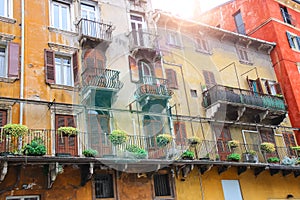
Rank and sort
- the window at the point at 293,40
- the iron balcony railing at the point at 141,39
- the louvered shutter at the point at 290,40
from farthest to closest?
the window at the point at 293,40 → the louvered shutter at the point at 290,40 → the iron balcony railing at the point at 141,39

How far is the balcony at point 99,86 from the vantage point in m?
15.4

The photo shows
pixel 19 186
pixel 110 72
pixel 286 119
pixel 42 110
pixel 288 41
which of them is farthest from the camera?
pixel 288 41

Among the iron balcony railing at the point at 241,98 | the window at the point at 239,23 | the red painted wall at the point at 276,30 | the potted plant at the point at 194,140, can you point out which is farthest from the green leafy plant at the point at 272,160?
the window at the point at 239,23

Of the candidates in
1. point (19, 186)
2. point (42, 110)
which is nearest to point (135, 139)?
point (42, 110)

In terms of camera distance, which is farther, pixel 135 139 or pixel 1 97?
pixel 135 139

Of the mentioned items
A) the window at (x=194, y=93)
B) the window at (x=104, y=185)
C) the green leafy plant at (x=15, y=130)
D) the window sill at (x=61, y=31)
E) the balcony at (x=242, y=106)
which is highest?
the window sill at (x=61, y=31)

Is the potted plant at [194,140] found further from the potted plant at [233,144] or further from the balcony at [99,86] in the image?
the balcony at [99,86]

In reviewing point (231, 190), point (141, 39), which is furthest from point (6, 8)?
point (231, 190)

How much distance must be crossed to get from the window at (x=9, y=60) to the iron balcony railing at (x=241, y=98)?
10.2m

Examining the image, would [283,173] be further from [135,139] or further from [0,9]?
[0,9]

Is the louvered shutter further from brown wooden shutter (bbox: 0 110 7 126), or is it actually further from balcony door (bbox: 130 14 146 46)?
brown wooden shutter (bbox: 0 110 7 126)

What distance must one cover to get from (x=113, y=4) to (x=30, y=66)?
21.2 ft

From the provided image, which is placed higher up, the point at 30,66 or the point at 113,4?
the point at 113,4

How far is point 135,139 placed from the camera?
639 inches
